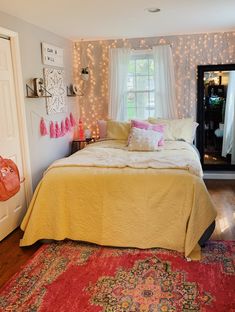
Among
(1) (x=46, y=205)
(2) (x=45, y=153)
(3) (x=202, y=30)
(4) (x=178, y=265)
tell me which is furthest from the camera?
(3) (x=202, y=30)

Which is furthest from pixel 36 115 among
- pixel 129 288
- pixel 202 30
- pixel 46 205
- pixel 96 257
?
pixel 202 30

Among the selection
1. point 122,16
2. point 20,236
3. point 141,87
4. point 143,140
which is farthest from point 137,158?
point 141,87

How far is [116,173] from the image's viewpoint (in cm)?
288

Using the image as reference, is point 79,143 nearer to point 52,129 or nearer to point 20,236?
point 52,129

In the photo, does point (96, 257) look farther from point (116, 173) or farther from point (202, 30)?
point (202, 30)

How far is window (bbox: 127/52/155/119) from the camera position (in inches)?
193

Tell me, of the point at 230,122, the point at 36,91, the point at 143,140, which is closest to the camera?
the point at 36,91

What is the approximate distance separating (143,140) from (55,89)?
1.47 m

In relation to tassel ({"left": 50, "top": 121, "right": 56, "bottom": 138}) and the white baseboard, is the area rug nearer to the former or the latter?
tassel ({"left": 50, "top": 121, "right": 56, "bottom": 138})

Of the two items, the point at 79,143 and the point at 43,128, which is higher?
the point at 43,128

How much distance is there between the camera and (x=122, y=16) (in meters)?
3.50

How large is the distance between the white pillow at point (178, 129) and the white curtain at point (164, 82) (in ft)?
1.21

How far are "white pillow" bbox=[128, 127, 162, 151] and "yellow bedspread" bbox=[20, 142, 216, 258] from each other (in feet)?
2.85

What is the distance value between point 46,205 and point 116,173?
73 cm
